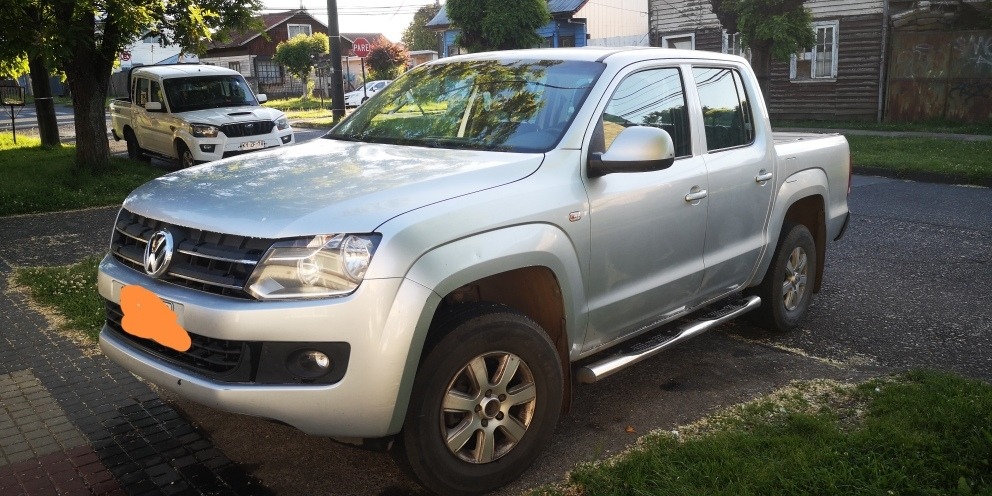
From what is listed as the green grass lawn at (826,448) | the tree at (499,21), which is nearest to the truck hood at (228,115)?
the green grass lawn at (826,448)

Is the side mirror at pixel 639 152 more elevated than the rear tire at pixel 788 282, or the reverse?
the side mirror at pixel 639 152

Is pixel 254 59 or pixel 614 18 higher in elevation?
pixel 614 18

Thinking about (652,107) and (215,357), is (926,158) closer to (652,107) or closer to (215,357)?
(652,107)

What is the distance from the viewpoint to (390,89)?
519cm

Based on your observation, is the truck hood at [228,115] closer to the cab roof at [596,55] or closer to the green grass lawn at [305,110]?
the cab roof at [596,55]

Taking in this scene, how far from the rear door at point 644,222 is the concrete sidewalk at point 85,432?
1.77m

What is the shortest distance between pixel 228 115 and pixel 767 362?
36.3ft

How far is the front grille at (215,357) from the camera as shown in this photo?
10.6ft

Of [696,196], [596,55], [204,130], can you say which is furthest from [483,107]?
[204,130]

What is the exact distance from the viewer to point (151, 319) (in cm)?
349

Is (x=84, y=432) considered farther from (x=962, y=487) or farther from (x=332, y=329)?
(x=962, y=487)

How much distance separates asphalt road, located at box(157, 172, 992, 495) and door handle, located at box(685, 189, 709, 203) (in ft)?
3.41

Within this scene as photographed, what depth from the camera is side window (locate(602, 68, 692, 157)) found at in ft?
14.1

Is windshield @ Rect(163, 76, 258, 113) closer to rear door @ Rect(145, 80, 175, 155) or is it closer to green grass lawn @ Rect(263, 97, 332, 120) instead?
rear door @ Rect(145, 80, 175, 155)
